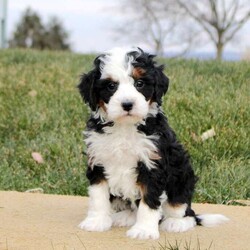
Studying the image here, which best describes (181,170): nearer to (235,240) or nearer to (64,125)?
(235,240)

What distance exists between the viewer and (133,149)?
4188mm

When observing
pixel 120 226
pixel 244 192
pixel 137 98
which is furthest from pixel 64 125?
pixel 137 98

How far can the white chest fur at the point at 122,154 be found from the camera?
4.16 meters

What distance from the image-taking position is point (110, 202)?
4418 millimetres

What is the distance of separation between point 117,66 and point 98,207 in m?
1.00

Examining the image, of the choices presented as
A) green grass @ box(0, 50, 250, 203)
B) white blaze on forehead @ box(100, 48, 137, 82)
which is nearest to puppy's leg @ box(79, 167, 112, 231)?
white blaze on forehead @ box(100, 48, 137, 82)

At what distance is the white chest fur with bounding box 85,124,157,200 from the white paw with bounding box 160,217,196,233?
0.37 metres

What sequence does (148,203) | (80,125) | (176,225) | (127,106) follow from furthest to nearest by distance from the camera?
1. (80,125)
2. (176,225)
3. (148,203)
4. (127,106)

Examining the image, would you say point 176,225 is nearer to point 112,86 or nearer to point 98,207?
point 98,207

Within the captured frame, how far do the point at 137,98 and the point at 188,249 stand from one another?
3.25ft

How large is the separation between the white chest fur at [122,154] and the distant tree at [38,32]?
3960cm

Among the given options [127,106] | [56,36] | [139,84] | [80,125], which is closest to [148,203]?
[127,106]

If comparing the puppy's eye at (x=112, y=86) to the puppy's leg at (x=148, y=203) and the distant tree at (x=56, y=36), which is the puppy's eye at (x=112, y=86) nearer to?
the puppy's leg at (x=148, y=203)

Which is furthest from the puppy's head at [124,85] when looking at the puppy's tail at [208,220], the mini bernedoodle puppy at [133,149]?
the puppy's tail at [208,220]
